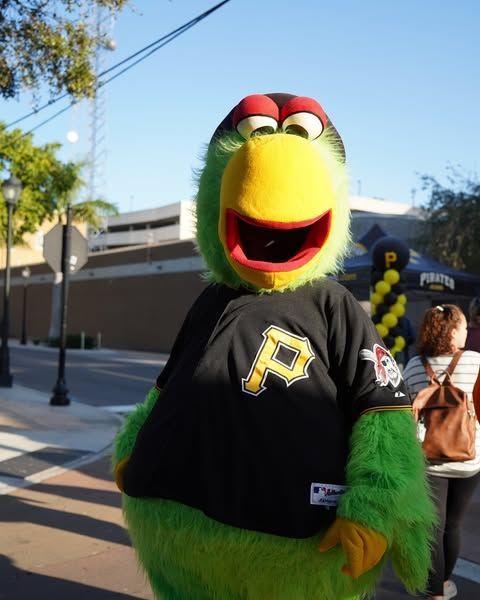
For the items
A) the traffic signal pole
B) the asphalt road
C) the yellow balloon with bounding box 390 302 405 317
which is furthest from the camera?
the asphalt road

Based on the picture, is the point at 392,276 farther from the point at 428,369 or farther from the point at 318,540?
the point at 318,540

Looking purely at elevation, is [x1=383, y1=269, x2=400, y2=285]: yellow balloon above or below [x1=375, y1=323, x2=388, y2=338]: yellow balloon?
above

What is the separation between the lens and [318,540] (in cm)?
209

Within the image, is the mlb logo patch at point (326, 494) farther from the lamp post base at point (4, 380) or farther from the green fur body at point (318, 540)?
the lamp post base at point (4, 380)

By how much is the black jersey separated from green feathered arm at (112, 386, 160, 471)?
23cm

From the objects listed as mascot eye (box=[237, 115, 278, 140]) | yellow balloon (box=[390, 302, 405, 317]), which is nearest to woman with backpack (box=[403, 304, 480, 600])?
mascot eye (box=[237, 115, 278, 140])

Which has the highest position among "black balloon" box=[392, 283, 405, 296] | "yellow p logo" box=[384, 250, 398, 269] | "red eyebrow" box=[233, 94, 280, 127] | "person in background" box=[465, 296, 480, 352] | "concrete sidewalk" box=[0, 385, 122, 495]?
"yellow p logo" box=[384, 250, 398, 269]

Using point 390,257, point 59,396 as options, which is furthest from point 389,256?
point 59,396

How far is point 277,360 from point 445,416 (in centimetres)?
174

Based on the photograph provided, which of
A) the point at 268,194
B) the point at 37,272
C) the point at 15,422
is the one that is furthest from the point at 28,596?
the point at 37,272

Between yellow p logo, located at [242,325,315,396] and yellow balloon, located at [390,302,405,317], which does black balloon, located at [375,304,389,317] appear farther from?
yellow p logo, located at [242,325,315,396]

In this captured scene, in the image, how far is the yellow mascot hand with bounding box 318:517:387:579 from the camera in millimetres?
1978

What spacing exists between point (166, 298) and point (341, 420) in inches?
1156

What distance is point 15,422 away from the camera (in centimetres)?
948
